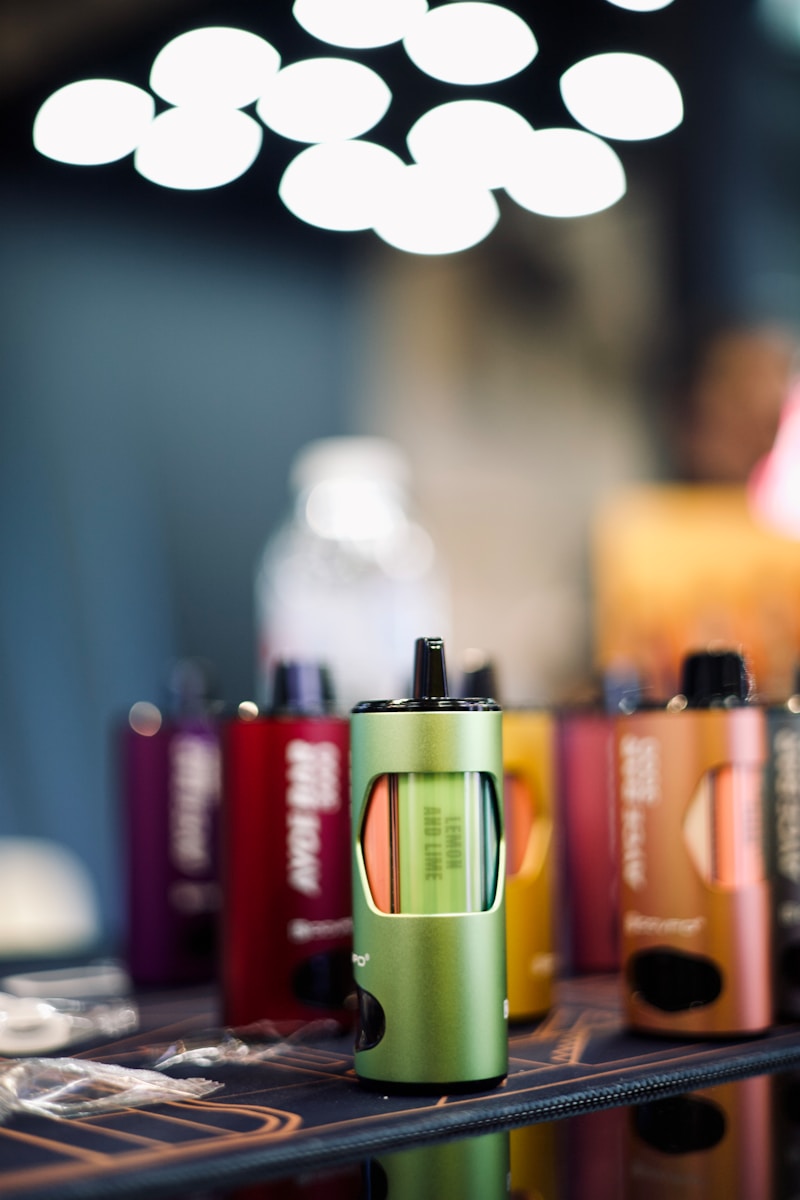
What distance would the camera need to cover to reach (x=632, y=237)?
195cm

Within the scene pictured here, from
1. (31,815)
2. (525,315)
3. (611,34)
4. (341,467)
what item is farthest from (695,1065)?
(525,315)

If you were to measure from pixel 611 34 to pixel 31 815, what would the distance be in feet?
4.15

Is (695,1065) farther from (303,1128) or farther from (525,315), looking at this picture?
(525,315)

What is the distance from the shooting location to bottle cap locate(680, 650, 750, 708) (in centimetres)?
71

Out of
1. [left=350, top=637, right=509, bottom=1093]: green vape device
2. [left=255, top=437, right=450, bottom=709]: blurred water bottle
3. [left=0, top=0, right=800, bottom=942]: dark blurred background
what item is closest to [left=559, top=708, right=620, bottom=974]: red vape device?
[left=350, top=637, right=509, bottom=1093]: green vape device

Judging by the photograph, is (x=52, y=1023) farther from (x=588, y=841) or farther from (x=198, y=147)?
(x=198, y=147)

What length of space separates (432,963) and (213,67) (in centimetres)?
69

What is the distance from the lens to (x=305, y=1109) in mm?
547

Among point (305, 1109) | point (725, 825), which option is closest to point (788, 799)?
point (725, 825)

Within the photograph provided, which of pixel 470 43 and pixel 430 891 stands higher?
pixel 470 43

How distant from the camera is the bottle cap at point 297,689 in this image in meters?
0.76

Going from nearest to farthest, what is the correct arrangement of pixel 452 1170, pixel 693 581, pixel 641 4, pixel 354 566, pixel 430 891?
pixel 452 1170
pixel 430 891
pixel 641 4
pixel 693 581
pixel 354 566

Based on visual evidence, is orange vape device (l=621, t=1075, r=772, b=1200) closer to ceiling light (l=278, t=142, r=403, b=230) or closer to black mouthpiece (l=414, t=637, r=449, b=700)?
black mouthpiece (l=414, t=637, r=449, b=700)

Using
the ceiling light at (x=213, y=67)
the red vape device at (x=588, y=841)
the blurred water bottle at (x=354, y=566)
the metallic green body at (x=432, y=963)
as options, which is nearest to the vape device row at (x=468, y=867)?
the metallic green body at (x=432, y=963)
